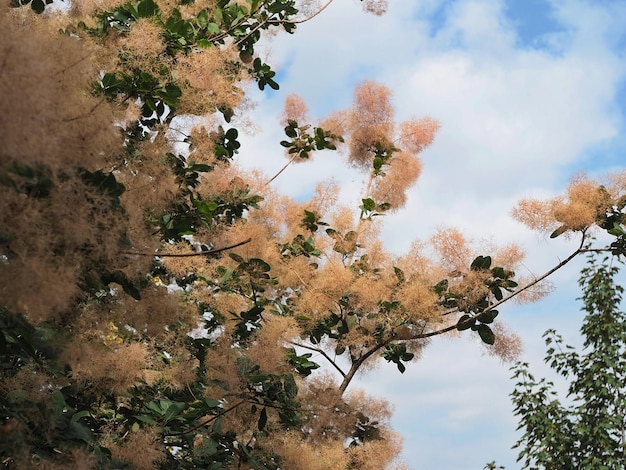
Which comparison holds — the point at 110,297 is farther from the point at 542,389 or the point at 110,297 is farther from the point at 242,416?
the point at 542,389

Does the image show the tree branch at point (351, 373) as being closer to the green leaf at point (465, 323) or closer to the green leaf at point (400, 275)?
the green leaf at point (400, 275)

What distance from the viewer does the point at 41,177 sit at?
2.12 meters

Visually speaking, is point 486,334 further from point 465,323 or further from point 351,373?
point 351,373

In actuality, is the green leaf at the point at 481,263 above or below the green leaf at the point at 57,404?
above

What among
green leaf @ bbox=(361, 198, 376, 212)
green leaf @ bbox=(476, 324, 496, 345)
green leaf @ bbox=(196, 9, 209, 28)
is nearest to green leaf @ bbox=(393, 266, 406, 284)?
green leaf @ bbox=(476, 324, 496, 345)

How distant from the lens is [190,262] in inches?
179

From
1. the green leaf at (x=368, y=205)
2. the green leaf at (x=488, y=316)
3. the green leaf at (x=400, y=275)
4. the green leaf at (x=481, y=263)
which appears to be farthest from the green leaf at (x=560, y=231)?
the green leaf at (x=368, y=205)

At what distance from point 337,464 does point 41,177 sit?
2910mm

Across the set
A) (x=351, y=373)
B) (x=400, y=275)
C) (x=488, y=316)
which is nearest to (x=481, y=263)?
(x=488, y=316)

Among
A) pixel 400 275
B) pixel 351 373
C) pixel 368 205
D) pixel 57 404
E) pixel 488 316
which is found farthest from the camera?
pixel 368 205

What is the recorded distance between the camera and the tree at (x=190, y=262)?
2123mm

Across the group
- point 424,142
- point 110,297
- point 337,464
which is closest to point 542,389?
point 424,142

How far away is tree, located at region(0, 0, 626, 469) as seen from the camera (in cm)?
212

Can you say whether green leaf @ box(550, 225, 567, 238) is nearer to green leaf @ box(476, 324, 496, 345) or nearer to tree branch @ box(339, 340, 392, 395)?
green leaf @ box(476, 324, 496, 345)
